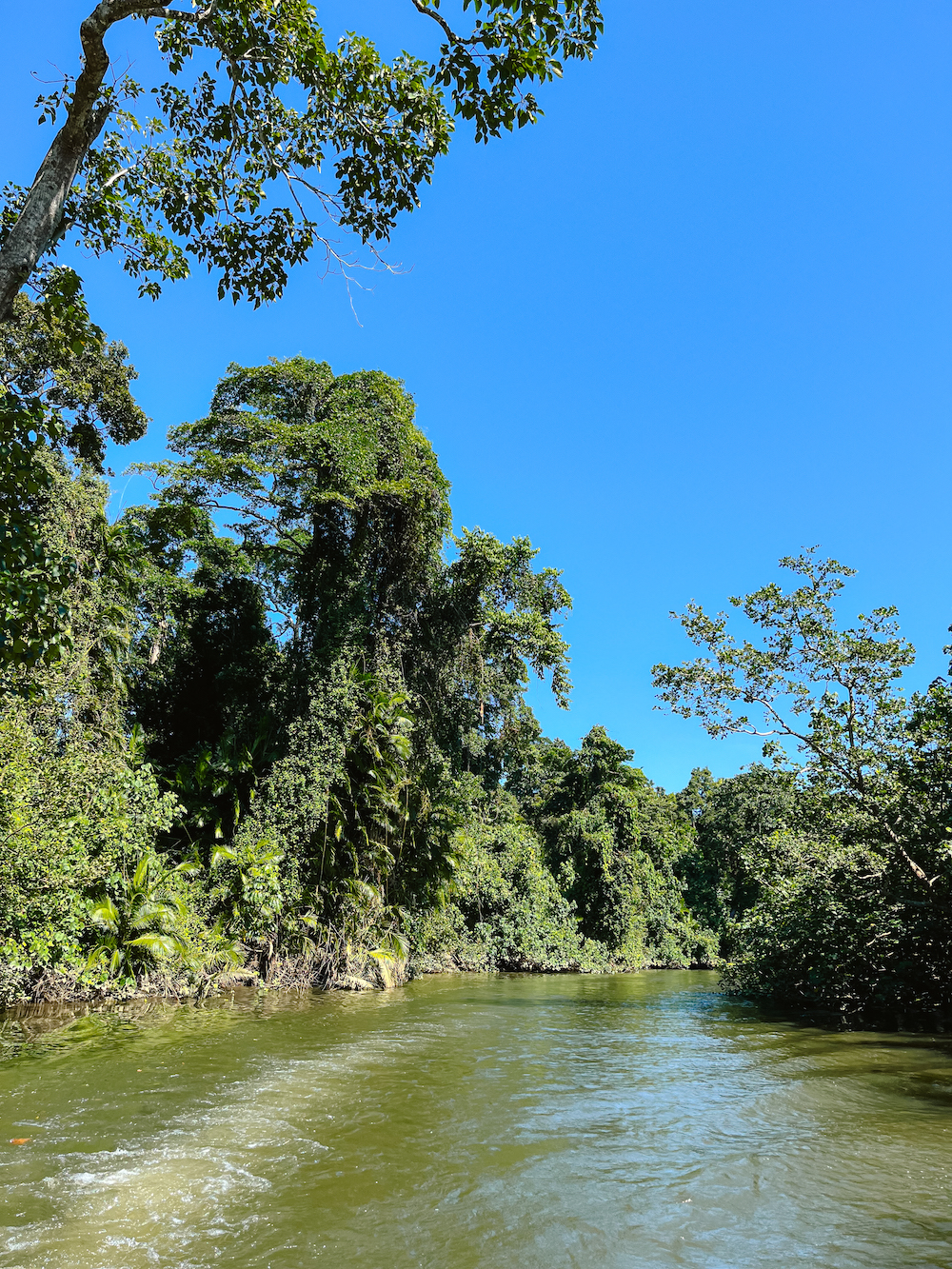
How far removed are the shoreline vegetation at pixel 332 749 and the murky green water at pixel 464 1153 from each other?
286 cm

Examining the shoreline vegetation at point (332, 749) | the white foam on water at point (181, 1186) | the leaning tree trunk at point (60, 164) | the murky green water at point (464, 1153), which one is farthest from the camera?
the shoreline vegetation at point (332, 749)

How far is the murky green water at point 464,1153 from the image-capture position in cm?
354

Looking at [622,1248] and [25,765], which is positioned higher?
[25,765]

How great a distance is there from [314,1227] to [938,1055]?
9.02 m

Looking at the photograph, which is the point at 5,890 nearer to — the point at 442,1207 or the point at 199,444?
the point at 442,1207

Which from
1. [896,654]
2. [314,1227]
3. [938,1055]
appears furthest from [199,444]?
[938,1055]

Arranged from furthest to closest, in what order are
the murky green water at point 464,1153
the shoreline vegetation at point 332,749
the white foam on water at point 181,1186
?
1. the shoreline vegetation at point 332,749
2. the murky green water at point 464,1153
3. the white foam on water at point 181,1186

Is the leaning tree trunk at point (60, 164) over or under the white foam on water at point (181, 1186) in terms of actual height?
over

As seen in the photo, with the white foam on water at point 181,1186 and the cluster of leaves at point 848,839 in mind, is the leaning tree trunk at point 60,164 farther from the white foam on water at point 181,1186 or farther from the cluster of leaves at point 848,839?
the cluster of leaves at point 848,839

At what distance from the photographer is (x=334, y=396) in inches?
719

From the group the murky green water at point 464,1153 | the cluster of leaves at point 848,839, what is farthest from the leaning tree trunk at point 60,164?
the cluster of leaves at point 848,839

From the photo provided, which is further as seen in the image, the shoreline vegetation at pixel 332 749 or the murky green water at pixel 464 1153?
the shoreline vegetation at pixel 332 749

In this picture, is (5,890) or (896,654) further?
(896,654)

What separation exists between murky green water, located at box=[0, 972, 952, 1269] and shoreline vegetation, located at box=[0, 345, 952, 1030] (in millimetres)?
2858
